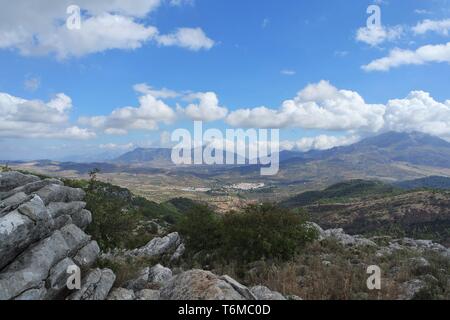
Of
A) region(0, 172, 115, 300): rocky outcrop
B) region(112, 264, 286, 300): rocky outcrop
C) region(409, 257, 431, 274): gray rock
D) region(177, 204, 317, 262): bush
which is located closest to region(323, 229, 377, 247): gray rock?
region(177, 204, 317, 262): bush

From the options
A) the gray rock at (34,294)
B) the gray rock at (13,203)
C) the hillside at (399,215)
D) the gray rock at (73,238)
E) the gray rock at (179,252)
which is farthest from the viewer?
the hillside at (399,215)

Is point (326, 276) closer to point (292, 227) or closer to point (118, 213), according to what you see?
point (292, 227)

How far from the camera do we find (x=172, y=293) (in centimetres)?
1365

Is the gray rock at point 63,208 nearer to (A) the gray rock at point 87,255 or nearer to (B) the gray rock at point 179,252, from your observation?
(A) the gray rock at point 87,255

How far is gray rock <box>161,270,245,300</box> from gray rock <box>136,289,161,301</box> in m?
0.31

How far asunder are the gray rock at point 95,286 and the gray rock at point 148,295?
1.20m

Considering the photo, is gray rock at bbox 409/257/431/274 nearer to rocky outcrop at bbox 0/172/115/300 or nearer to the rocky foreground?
the rocky foreground

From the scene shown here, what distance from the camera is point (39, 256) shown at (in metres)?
14.8

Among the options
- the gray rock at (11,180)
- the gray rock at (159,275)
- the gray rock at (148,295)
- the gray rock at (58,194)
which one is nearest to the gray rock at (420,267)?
the gray rock at (159,275)

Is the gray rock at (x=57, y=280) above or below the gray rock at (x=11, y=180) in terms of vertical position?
below

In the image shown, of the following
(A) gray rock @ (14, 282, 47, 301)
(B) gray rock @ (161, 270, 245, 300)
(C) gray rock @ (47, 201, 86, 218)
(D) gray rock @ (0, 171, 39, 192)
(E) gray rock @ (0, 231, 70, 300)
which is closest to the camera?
(B) gray rock @ (161, 270, 245, 300)

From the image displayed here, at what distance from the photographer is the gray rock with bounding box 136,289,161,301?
14240 mm

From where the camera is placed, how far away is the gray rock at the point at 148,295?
14.2m
